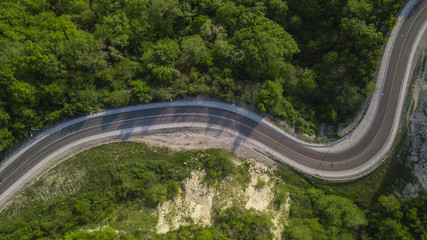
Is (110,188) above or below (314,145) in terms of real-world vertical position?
below

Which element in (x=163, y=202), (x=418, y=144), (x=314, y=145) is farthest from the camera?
(x=314, y=145)

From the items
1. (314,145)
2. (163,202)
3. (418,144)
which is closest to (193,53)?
(163,202)

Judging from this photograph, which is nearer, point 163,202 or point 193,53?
point 163,202

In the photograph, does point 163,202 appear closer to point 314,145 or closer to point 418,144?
point 314,145

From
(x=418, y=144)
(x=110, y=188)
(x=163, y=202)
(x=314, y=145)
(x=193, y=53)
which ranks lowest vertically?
(x=163, y=202)

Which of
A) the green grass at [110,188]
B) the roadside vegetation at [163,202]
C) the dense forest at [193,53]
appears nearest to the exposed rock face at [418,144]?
the roadside vegetation at [163,202]

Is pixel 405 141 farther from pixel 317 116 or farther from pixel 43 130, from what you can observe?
pixel 43 130

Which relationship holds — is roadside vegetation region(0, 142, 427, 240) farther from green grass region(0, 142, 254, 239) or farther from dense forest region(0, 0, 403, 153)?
dense forest region(0, 0, 403, 153)
